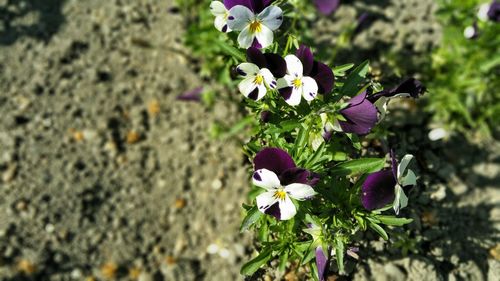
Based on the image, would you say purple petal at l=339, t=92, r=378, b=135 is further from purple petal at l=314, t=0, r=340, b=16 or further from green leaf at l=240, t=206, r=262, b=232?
purple petal at l=314, t=0, r=340, b=16

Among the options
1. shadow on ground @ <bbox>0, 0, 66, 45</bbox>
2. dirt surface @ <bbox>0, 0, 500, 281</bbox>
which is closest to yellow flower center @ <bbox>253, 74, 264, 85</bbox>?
dirt surface @ <bbox>0, 0, 500, 281</bbox>

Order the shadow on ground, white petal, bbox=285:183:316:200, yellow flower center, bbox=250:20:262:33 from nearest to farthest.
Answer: white petal, bbox=285:183:316:200 → yellow flower center, bbox=250:20:262:33 → the shadow on ground

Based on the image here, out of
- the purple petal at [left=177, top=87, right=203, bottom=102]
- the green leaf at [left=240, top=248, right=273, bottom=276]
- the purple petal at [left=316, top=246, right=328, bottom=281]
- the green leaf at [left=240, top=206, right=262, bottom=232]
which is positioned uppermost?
the green leaf at [left=240, top=206, right=262, bottom=232]

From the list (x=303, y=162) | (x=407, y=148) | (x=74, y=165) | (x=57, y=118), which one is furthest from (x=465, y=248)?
(x=57, y=118)

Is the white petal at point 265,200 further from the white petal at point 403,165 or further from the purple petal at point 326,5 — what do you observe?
the purple petal at point 326,5

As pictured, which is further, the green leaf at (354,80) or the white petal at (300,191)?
the green leaf at (354,80)

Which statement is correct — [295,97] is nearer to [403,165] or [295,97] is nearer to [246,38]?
[246,38]

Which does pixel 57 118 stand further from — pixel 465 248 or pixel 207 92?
pixel 465 248

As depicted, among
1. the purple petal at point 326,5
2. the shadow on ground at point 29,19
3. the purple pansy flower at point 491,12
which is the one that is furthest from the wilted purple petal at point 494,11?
the shadow on ground at point 29,19
